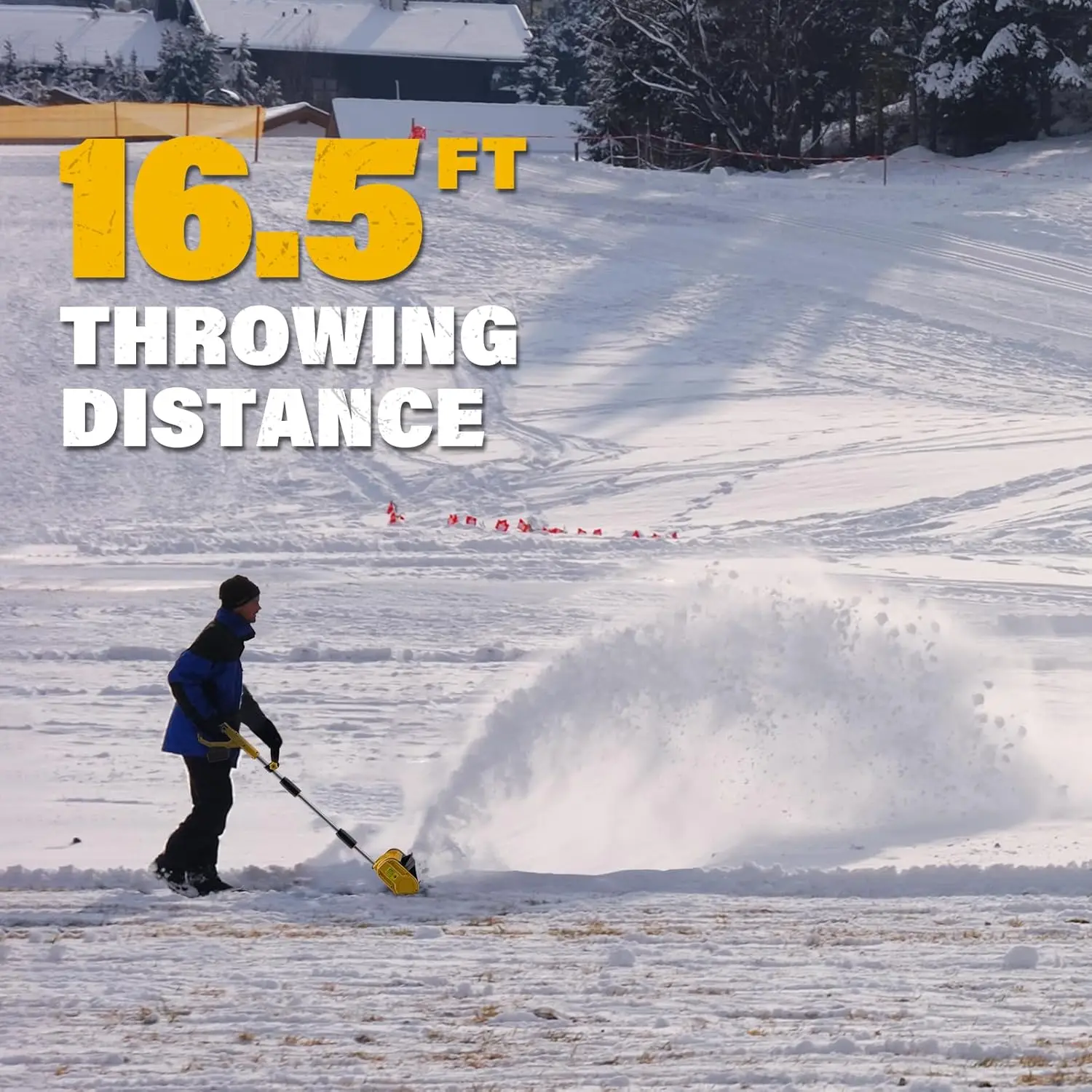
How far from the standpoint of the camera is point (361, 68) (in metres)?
70.9

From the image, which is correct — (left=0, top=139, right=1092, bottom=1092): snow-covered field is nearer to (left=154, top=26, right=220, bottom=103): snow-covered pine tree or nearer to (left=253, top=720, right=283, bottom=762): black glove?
(left=253, top=720, right=283, bottom=762): black glove

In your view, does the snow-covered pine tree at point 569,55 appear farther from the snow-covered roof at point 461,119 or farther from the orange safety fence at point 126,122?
the orange safety fence at point 126,122

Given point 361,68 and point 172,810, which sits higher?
point 361,68

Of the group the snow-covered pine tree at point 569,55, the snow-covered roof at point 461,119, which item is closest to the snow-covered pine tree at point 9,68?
the snow-covered pine tree at point 569,55

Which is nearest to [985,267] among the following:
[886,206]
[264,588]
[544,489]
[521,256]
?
[886,206]

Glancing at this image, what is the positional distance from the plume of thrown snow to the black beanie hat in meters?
1.56

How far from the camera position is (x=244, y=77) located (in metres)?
64.9

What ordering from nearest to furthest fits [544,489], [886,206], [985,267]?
[544,489]
[985,267]
[886,206]

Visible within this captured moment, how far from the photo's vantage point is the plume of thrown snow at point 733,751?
7395 mm

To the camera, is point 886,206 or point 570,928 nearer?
point 570,928

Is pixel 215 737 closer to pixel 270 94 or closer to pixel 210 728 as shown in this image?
pixel 210 728

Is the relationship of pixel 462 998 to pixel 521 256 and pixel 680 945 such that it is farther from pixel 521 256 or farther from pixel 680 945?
pixel 521 256

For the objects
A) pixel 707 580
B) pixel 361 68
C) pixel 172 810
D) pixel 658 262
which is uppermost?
pixel 361 68

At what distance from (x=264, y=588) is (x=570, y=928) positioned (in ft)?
22.3
